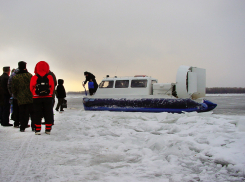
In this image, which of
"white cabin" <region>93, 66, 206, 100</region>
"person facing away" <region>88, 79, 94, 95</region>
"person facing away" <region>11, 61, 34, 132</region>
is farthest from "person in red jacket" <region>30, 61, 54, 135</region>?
"person facing away" <region>88, 79, 94, 95</region>

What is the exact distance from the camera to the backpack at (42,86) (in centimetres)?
435

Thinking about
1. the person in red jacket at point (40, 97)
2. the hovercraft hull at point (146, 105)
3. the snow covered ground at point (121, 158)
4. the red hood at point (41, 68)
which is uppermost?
the red hood at point (41, 68)

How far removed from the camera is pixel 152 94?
10195 millimetres

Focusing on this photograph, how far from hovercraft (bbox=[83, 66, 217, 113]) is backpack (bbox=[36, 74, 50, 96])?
557 centimetres

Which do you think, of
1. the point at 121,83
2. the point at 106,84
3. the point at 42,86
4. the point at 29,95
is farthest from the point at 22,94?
the point at 106,84

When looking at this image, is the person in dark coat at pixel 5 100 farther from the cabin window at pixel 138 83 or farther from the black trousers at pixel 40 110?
the cabin window at pixel 138 83

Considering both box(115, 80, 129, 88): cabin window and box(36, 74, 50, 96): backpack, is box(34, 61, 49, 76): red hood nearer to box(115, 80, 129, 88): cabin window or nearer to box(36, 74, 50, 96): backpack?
box(36, 74, 50, 96): backpack

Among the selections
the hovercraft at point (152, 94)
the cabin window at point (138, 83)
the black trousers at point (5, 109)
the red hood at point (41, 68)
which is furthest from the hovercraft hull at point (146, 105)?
the red hood at point (41, 68)

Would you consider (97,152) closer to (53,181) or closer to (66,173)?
(66,173)

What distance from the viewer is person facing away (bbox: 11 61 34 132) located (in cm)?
479

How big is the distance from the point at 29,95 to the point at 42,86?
70cm

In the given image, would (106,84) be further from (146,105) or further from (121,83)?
(146,105)

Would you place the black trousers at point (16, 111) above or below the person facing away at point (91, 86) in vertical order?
below

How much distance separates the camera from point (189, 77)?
907 centimetres
